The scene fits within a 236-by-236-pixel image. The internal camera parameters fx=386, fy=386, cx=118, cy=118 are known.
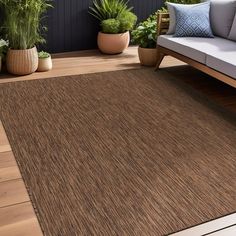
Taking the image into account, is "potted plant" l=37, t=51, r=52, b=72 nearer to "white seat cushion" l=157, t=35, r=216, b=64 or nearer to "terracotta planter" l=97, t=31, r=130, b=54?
"terracotta planter" l=97, t=31, r=130, b=54

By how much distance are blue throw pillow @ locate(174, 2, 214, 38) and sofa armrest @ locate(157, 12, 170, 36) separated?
21 cm

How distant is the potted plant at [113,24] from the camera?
4973mm

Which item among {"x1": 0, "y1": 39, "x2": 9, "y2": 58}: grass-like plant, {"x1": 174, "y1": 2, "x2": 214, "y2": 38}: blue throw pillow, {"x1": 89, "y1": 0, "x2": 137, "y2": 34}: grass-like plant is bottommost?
{"x1": 0, "y1": 39, "x2": 9, "y2": 58}: grass-like plant

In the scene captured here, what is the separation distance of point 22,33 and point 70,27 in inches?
45.3

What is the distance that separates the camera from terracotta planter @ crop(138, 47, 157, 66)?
4.56 m

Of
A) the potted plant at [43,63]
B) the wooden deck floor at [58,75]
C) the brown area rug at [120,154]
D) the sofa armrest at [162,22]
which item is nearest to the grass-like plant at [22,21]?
the potted plant at [43,63]

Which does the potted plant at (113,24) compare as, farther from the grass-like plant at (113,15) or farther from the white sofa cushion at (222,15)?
the white sofa cushion at (222,15)

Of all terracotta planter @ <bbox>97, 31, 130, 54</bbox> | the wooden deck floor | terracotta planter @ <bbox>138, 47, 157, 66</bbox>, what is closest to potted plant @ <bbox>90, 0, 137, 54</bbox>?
terracotta planter @ <bbox>97, 31, 130, 54</bbox>

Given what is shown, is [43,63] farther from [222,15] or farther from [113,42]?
[222,15]

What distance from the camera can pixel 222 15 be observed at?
4.25 meters

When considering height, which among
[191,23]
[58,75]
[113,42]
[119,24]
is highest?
[191,23]

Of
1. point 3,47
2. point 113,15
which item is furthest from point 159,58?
point 3,47

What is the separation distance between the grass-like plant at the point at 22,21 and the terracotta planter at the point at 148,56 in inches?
48.9

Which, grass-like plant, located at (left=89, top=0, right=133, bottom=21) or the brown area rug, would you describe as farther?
grass-like plant, located at (left=89, top=0, right=133, bottom=21)
